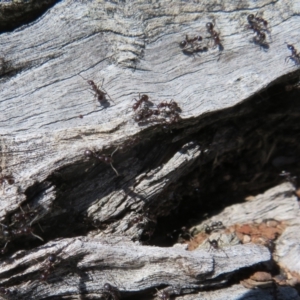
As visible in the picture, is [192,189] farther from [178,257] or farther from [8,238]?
[8,238]

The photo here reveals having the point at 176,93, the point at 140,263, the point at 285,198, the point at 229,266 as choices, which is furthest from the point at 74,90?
the point at 285,198

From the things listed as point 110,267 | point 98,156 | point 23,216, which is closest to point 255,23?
point 98,156

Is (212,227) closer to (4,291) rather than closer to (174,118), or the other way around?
(174,118)

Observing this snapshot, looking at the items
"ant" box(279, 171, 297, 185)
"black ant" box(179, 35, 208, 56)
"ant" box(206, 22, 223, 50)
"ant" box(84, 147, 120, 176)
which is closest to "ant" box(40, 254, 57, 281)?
"ant" box(84, 147, 120, 176)

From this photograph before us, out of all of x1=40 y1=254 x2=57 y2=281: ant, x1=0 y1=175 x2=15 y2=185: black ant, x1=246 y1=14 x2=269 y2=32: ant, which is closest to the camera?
x1=0 y1=175 x2=15 y2=185: black ant

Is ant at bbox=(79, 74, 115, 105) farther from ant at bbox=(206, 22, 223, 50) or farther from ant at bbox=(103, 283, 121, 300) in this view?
ant at bbox=(103, 283, 121, 300)

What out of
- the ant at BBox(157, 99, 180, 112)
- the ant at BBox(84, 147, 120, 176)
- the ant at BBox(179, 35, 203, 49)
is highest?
the ant at BBox(179, 35, 203, 49)

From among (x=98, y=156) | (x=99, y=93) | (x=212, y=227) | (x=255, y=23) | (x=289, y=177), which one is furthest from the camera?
(x=289, y=177)

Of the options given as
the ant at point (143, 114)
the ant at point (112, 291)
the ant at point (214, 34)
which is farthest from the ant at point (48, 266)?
the ant at point (214, 34)
